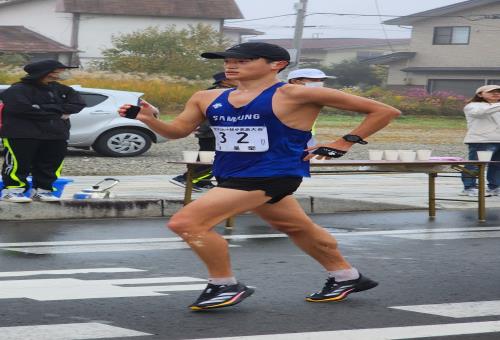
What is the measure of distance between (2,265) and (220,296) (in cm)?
243

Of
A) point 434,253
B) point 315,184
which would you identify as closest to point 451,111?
point 315,184

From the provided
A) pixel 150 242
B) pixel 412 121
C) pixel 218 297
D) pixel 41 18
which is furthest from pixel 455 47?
pixel 218 297

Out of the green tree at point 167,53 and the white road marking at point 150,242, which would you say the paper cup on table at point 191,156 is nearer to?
the white road marking at point 150,242

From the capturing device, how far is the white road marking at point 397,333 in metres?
5.98

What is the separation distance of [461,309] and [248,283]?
1.58 metres

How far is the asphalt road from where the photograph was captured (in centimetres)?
622

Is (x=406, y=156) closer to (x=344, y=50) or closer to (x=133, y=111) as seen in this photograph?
(x=133, y=111)

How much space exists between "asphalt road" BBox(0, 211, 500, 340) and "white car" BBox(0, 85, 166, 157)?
35.3 feet

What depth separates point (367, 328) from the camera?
20.6 feet

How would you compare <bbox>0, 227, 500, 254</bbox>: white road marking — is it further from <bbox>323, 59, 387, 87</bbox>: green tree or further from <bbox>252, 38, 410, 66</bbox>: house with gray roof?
<bbox>252, 38, 410, 66</bbox>: house with gray roof

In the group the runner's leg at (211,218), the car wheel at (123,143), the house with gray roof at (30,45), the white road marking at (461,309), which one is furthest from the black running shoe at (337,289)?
the house with gray roof at (30,45)

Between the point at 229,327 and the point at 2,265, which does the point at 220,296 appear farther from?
the point at 2,265

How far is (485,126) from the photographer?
15289 mm

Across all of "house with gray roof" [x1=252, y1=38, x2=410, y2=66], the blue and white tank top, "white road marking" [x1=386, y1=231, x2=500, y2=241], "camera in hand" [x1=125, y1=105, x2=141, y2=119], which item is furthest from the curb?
"house with gray roof" [x1=252, y1=38, x2=410, y2=66]
